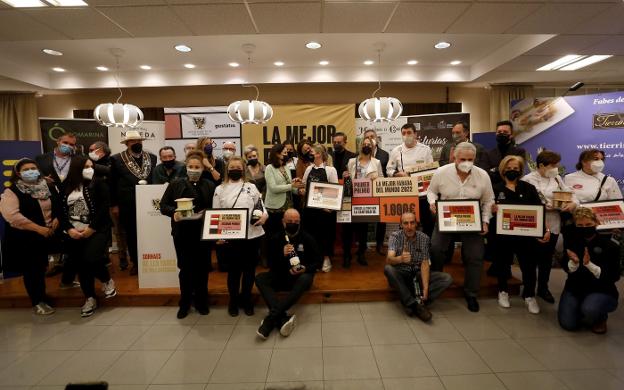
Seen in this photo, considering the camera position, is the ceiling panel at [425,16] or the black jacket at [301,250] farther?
the ceiling panel at [425,16]

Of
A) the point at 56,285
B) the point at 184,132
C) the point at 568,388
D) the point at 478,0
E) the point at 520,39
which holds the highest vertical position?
the point at 520,39

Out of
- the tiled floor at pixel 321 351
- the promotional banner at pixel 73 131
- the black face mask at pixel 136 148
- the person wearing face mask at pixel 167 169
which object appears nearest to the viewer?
the tiled floor at pixel 321 351

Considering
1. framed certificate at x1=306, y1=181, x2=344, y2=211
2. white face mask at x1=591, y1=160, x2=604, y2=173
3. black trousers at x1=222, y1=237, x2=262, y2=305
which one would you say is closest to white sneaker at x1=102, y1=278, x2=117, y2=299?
black trousers at x1=222, y1=237, x2=262, y2=305

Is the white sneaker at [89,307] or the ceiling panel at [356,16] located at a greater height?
the ceiling panel at [356,16]

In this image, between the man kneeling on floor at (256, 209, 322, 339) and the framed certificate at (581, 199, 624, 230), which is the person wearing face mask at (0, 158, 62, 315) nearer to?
the man kneeling on floor at (256, 209, 322, 339)

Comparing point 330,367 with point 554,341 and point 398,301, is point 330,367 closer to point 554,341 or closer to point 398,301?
point 398,301

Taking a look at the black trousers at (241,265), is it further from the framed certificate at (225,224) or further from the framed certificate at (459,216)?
the framed certificate at (459,216)

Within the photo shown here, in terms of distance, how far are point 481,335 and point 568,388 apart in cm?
73

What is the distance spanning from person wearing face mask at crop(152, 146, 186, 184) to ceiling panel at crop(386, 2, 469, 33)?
3.09m

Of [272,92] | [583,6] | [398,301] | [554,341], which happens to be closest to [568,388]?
[554,341]

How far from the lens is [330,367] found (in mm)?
2471

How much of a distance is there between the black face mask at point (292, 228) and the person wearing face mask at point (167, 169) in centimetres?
147

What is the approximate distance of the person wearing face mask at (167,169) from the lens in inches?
147

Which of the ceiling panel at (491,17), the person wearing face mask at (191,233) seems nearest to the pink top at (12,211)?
the person wearing face mask at (191,233)
